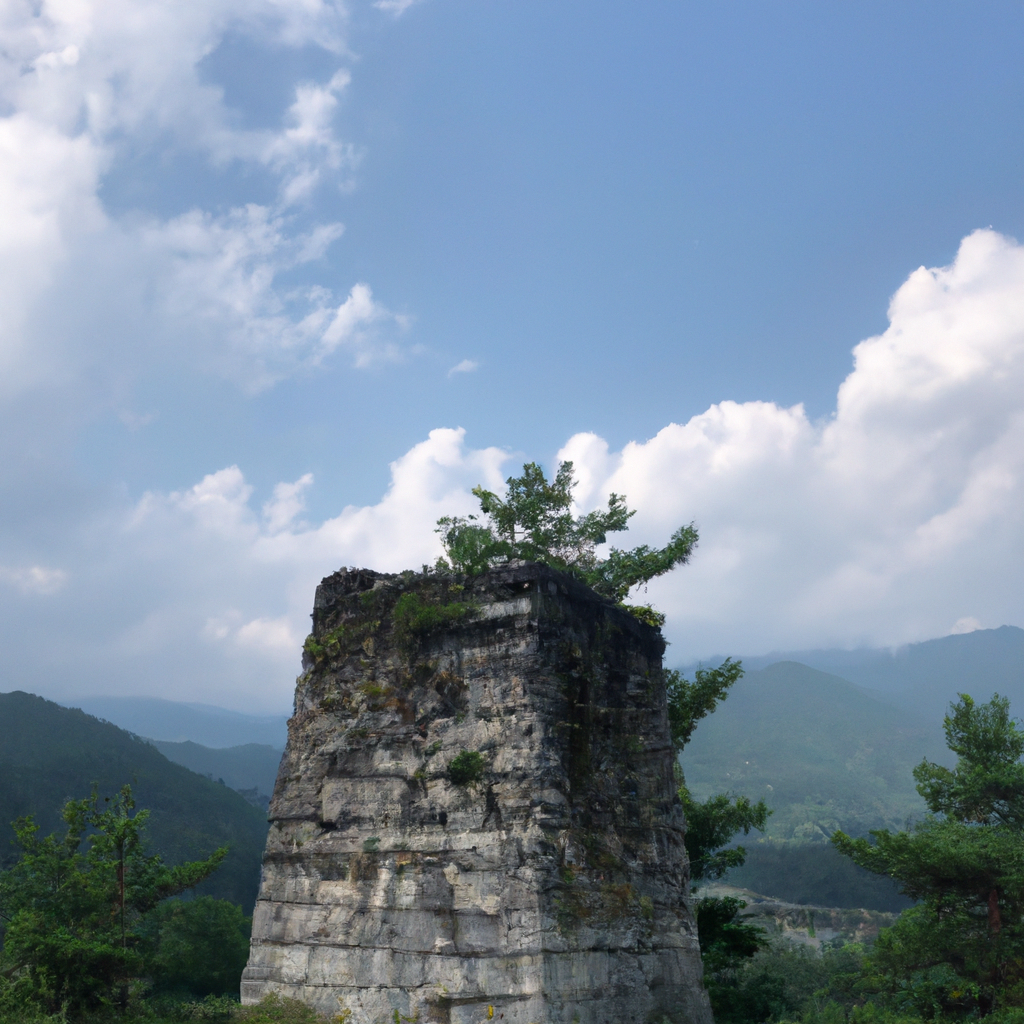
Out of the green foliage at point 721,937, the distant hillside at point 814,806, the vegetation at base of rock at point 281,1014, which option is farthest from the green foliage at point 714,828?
the distant hillside at point 814,806

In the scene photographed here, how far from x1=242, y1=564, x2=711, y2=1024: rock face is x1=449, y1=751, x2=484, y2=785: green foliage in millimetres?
37

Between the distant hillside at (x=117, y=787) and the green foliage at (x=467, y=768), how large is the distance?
53142 millimetres

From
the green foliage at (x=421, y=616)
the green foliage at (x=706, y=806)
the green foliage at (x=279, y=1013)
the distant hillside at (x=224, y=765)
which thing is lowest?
the distant hillside at (x=224, y=765)

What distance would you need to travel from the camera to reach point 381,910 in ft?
41.0

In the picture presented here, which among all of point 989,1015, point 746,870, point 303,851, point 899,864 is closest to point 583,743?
point 303,851

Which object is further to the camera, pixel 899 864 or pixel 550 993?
pixel 899 864

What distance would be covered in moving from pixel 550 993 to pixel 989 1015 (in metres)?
9.39

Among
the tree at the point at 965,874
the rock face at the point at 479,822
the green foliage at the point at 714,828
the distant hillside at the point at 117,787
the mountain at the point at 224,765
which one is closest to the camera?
the rock face at the point at 479,822

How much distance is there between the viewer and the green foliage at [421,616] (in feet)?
46.4

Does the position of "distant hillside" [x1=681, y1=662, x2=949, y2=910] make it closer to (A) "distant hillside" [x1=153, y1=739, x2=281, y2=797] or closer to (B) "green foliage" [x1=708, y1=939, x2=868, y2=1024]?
(B) "green foliage" [x1=708, y1=939, x2=868, y2=1024]

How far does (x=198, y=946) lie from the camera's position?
2898cm

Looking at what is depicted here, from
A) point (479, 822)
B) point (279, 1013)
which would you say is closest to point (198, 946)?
point (279, 1013)

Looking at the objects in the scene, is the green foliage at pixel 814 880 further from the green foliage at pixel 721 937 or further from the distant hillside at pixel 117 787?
the green foliage at pixel 721 937

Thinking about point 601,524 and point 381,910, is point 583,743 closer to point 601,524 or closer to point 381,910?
point 381,910
